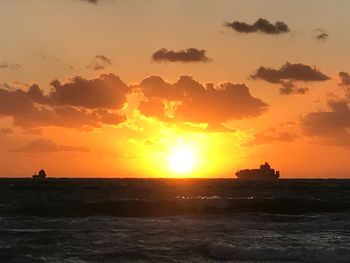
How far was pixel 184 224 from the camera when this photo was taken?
4203 cm

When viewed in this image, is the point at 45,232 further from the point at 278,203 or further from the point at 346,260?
the point at 278,203

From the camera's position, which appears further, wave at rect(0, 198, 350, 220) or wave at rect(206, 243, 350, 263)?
wave at rect(0, 198, 350, 220)

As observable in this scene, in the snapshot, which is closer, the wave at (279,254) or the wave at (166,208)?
the wave at (279,254)

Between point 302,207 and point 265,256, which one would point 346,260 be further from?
point 302,207

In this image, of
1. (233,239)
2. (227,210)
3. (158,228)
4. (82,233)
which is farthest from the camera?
(227,210)

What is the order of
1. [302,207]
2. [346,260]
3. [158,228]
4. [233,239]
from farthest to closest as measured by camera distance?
[302,207], [158,228], [233,239], [346,260]

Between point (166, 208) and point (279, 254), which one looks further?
point (166, 208)

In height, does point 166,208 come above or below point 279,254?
above

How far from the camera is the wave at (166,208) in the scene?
57409mm

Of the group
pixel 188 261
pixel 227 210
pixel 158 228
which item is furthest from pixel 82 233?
pixel 227 210

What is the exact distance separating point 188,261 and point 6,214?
102 feet

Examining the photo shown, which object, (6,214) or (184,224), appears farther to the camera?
(6,214)

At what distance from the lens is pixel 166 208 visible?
65812mm

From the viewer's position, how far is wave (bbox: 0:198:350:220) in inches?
2260
